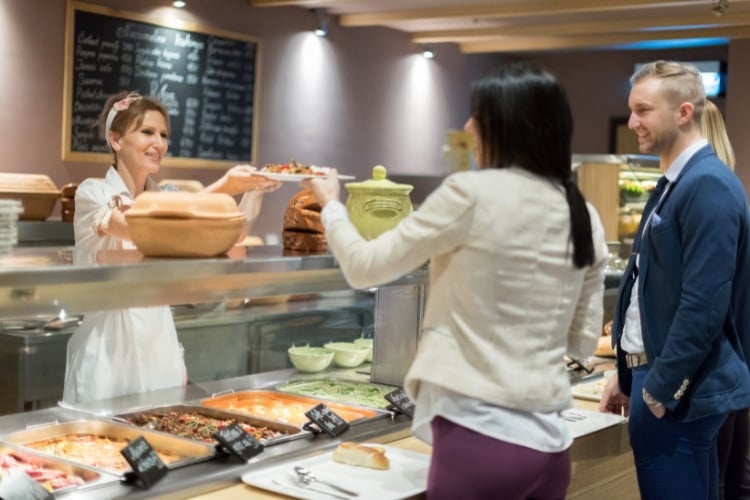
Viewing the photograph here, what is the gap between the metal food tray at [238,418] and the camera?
2.53 metres

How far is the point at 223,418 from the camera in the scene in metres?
2.74

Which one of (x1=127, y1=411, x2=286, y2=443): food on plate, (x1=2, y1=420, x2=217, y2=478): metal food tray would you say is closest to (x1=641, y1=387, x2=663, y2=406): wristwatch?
(x1=127, y1=411, x2=286, y2=443): food on plate

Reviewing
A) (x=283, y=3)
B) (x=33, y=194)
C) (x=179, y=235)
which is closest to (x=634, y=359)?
(x=179, y=235)

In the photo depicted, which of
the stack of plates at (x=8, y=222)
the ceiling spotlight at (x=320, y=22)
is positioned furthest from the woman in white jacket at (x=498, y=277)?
the ceiling spotlight at (x=320, y=22)

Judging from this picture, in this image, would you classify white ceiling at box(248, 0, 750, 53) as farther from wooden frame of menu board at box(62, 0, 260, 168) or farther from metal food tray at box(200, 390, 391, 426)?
metal food tray at box(200, 390, 391, 426)

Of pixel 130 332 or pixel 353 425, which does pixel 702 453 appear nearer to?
pixel 353 425

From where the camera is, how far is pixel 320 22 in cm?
806

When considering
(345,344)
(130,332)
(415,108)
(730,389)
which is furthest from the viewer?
(415,108)

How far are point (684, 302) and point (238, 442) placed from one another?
1.17m

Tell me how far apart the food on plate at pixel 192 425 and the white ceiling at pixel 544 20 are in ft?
16.7

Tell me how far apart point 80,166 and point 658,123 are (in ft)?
14.5

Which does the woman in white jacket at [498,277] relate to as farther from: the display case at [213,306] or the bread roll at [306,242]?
the bread roll at [306,242]

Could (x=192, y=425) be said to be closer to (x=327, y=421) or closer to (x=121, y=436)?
(x=121, y=436)

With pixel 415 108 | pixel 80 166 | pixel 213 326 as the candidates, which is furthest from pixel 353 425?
pixel 415 108
